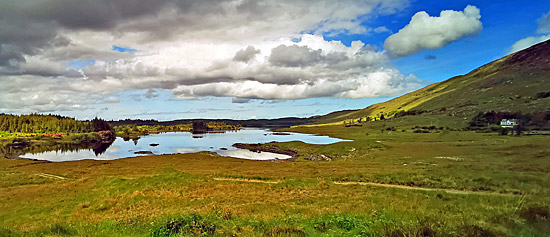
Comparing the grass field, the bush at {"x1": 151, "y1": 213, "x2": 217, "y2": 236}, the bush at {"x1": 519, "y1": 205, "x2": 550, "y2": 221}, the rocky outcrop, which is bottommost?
the rocky outcrop

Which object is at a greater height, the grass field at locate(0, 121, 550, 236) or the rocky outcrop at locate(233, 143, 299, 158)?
the grass field at locate(0, 121, 550, 236)

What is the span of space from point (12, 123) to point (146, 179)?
781 ft

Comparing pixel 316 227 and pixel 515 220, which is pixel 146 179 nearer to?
pixel 316 227

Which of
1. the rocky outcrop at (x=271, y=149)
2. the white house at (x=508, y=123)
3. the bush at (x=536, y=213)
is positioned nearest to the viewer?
the bush at (x=536, y=213)

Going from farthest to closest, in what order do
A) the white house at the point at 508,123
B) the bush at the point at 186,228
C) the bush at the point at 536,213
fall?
the white house at the point at 508,123 → the bush at the point at 186,228 → the bush at the point at 536,213

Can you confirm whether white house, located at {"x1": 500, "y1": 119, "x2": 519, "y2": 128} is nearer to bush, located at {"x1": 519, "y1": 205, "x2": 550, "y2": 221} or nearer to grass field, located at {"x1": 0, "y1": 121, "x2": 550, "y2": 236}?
grass field, located at {"x1": 0, "y1": 121, "x2": 550, "y2": 236}

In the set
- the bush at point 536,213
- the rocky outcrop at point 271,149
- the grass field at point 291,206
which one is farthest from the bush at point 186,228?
the rocky outcrop at point 271,149

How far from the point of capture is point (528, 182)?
2425 cm

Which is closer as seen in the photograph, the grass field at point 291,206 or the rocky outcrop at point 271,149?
the grass field at point 291,206

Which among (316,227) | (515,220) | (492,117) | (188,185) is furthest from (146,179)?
(492,117)

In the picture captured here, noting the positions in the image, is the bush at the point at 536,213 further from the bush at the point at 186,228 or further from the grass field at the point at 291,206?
the bush at the point at 186,228

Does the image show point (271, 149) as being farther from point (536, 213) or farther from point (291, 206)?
point (536, 213)

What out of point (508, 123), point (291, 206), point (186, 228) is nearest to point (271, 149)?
point (291, 206)

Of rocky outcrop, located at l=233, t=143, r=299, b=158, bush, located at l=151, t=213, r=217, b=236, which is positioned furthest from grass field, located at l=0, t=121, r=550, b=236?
rocky outcrop, located at l=233, t=143, r=299, b=158
